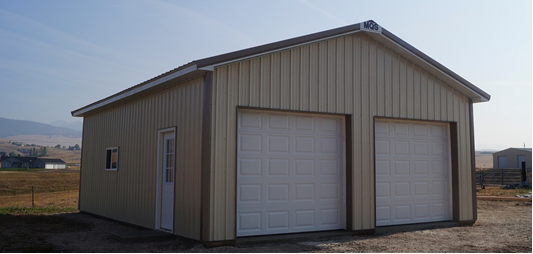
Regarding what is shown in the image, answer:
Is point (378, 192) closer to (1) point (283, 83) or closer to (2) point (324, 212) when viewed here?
(2) point (324, 212)

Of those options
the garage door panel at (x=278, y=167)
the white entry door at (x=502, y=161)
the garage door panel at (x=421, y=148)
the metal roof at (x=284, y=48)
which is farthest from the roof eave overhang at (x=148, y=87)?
the white entry door at (x=502, y=161)

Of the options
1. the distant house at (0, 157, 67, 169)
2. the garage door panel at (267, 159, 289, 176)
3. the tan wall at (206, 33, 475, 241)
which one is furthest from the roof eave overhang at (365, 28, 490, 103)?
the distant house at (0, 157, 67, 169)

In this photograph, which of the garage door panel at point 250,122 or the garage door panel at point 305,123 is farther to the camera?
the garage door panel at point 305,123

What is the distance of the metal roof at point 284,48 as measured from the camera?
8375 mm

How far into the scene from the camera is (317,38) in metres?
9.45

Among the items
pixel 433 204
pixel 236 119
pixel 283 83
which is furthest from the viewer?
pixel 433 204

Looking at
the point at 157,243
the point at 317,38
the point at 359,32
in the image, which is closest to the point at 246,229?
the point at 157,243

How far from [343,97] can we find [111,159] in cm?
697

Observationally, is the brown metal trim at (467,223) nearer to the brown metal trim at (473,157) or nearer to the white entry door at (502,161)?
the brown metal trim at (473,157)

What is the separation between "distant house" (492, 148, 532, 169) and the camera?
45.6 meters

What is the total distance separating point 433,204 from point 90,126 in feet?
35.1

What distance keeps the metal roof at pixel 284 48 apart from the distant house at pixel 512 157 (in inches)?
1529

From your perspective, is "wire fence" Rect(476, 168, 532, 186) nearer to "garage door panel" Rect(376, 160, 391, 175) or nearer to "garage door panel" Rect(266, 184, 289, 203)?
"garage door panel" Rect(376, 160, 391, 175)

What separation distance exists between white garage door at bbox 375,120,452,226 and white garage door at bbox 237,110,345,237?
1156 millimetres
